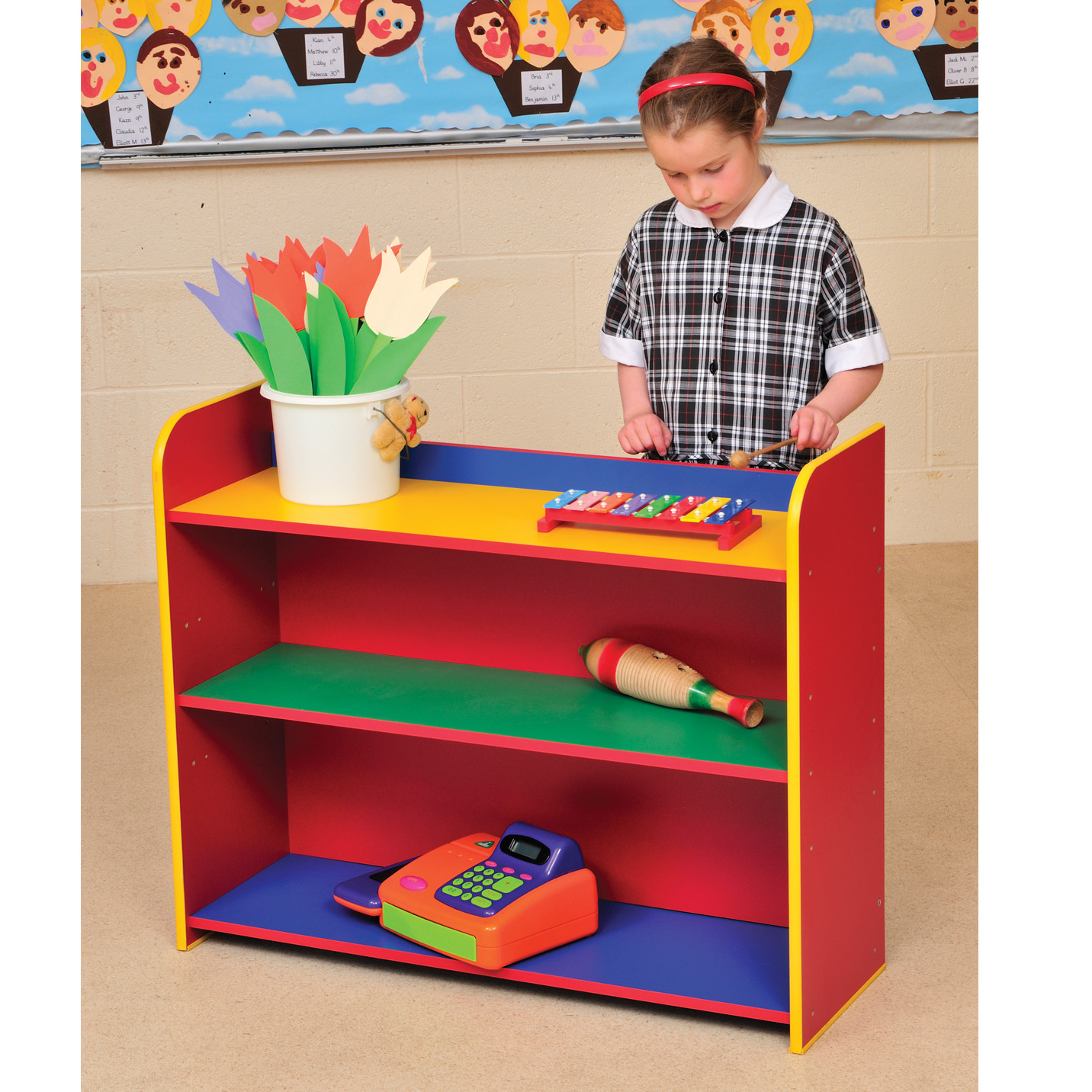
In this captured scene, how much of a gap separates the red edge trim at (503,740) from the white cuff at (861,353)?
0.68 m

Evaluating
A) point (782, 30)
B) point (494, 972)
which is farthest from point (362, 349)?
point (782, 30)

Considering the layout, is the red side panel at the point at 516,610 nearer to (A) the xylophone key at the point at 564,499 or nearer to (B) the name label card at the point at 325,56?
(A) the xylophone key at the point at 564,499

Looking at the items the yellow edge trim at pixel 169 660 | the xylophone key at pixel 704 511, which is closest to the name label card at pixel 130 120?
the yellow edge trim at pixel 169 660

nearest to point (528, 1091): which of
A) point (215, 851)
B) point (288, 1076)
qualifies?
point (288, 1076)

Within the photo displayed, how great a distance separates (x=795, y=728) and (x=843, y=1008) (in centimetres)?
49

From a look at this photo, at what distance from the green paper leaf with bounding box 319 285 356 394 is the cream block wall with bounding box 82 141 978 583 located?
1.84m

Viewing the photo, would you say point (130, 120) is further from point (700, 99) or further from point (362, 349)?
point (700, 99)

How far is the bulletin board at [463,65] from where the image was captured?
3.57m

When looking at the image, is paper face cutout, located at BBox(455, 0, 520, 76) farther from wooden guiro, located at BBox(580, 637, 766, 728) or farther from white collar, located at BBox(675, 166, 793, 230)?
wooden guiro, located at BBox(580, 637, 766, 728)

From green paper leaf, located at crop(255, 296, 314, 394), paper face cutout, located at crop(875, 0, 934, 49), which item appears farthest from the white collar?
paper face cutout, located at crop(875, 0, 934, 49)

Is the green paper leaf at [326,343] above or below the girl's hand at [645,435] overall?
above

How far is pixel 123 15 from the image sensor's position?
3602 mm

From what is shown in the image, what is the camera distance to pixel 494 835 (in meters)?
2.23

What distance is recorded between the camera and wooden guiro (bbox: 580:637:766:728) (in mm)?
1882
